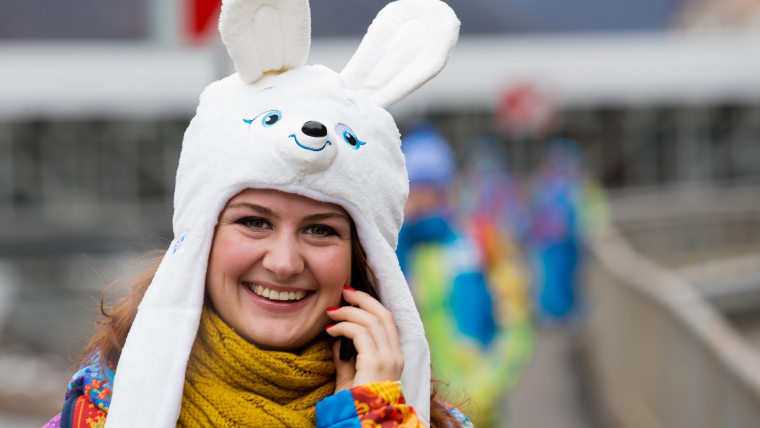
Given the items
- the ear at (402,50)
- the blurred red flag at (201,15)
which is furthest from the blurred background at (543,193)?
the ear at (402,50)

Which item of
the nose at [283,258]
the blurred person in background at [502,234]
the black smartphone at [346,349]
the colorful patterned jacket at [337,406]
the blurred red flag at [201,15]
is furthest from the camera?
the blurred person in background at [502,234]

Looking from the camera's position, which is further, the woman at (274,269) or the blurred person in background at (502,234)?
the blurred person in background at (502,234)

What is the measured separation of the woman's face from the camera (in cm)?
242

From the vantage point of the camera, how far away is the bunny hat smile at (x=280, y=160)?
237 centimetres

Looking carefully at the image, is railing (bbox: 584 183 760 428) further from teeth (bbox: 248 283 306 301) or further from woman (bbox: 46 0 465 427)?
teeth (bbox: 248 283 306 301)

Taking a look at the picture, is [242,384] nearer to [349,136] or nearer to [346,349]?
[346,349]

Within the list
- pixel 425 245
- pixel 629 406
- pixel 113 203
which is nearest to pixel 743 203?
pixel 113 203

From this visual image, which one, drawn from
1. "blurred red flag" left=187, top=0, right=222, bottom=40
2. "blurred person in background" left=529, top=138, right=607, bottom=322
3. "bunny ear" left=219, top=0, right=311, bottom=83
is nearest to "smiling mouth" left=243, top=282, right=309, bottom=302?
"bunny ear" left=219, top=0, right=311, bottom=83

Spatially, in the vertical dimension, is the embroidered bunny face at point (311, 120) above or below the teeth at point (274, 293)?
above

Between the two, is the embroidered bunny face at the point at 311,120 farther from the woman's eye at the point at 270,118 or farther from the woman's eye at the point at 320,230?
the woman's eye at the point at 320,230

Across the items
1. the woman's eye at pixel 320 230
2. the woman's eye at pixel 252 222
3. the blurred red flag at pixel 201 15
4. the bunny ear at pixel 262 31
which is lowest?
the woman's eye at pixel 252 222

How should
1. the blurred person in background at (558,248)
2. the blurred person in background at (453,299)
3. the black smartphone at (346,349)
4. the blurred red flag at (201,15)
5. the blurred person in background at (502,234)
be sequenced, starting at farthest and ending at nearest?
the blurred person in background at (558,248) < the blurred person in background at (502,234) < the blurred person in background at (453,299) < the blurred red flag at (201,15) < the black smartphone at (346,349)

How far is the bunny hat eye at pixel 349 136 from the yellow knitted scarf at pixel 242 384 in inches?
18.8

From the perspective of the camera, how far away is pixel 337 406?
2320mm
